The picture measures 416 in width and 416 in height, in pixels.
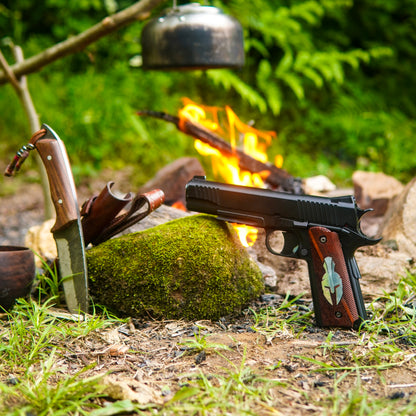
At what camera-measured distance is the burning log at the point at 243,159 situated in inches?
177

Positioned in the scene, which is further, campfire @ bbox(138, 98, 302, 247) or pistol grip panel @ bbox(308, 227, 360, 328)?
campfire @ bbox(138, 98, 302, 247)

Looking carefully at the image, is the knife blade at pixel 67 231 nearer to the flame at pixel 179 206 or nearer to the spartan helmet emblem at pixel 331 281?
the spartan helmet emblem at pixel 331 281

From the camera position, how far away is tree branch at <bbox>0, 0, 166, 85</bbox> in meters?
4.13

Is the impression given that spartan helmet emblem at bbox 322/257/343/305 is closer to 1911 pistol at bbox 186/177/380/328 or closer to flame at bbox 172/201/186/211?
1911 pistol at bbox 186/177/380/328

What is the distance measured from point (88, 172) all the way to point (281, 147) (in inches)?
110

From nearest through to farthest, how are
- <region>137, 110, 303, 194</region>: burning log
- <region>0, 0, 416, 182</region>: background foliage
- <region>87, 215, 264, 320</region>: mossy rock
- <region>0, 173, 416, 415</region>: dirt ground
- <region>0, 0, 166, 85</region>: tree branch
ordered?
<region>0, 173, 416, 415</region>: dirt ground
<region>87, 215, 264, 320</region>: mossy rock
<region>0, 0, 166, 85</region>: tree branch
<region>137, 110, 303, 194</region>: burning log
<region>0, 0, 416, 182</region>: background foliage

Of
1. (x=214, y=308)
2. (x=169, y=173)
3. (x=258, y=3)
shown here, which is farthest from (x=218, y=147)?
(x=258, y=3)

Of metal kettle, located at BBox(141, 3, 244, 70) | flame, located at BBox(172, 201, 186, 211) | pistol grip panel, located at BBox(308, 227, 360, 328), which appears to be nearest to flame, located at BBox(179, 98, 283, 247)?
flame, located at BBox(172, 201, 186, 211)

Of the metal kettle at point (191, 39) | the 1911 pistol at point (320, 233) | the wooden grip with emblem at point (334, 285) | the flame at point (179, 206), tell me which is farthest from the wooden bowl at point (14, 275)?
the metal kettle at point (191, 39)

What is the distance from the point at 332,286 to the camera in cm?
262

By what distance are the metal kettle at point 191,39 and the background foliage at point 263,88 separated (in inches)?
116

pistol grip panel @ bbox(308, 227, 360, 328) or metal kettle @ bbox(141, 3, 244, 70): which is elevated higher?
metal kettle @ bbox(141, 3, 244, 70)

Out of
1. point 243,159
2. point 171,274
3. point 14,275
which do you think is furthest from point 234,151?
point 14,275

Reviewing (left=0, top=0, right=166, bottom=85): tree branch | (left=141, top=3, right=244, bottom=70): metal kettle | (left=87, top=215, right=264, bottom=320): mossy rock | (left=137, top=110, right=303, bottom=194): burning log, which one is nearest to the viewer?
(left=87, top=215, right=264, bottom=320): mossy rock
